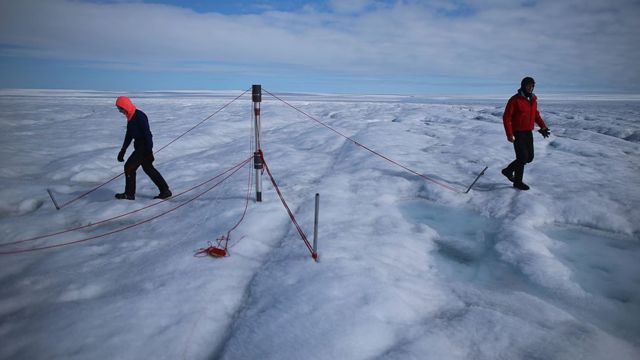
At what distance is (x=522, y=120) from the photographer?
5.25m

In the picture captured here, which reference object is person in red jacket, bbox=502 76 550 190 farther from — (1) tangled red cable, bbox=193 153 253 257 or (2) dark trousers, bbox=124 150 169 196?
(2) dark trousers, bbox=124 150 169 196

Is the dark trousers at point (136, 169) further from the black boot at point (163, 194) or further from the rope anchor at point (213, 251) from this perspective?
the rope anchor at point (213, 251)

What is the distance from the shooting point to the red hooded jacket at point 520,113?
17.0 feet

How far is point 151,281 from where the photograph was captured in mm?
3000

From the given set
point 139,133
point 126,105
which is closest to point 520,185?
point 139,133

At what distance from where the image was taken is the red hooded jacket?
5172 millimetres

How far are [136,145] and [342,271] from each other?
421cm

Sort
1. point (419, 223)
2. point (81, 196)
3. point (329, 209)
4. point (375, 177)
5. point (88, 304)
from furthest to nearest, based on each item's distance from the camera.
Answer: point (375, 177), point (81, 196), point (329, 209), point (419, 223), point (88, 304)

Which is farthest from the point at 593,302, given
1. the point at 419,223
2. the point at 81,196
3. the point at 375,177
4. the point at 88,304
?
the point at 81,196

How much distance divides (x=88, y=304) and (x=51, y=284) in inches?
26.2

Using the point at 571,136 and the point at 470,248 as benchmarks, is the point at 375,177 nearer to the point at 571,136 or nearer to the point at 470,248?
the point at 470,248

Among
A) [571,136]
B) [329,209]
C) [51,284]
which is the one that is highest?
[571,136]

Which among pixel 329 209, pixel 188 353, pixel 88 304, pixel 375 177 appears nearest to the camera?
pixel 188 353

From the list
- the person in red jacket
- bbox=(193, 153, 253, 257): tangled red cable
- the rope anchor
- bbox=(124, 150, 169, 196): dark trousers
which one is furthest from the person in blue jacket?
the person in red jacket
